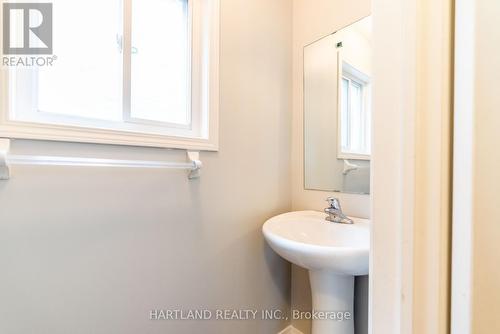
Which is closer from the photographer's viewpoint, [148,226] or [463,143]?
[463,143]

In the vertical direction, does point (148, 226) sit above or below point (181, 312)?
above

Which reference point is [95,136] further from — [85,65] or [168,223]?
[168,223]

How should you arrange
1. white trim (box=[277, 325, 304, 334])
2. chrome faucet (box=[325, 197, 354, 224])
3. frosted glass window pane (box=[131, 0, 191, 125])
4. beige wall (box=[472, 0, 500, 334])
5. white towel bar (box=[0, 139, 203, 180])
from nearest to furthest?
beige wall (box=[472, 0, 500, 334]), white towel bar (box=[0, 139, 203, 180]), frosted glass window pane (box=[131, 0, 191, 125]), chrome faucet (box=[325, 197, 354, 224]), white trim (box=[277, 325, 304, 334])

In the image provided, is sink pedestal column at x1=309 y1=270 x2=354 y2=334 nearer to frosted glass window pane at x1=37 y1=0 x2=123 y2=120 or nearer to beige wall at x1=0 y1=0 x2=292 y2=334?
beige wall at x1=0 y1=0 x2=292 y2=334

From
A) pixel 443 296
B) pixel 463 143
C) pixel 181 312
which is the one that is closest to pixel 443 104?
pixel 463 143

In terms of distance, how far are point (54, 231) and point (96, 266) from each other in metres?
0.18

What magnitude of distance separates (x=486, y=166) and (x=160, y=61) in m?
1.20

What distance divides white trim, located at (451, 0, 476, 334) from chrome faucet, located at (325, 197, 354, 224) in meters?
0.77

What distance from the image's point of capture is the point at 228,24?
1.25m

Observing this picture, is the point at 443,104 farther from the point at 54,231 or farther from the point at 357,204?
the point at 54,231

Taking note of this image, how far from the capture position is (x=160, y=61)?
115cm

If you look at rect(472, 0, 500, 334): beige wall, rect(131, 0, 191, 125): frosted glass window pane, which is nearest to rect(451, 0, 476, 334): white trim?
rect(472, 0, 500, 334): beige wall

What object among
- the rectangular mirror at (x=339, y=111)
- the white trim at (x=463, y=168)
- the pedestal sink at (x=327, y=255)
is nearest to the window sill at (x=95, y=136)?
the pedestal sink at (x=327, y=255)
